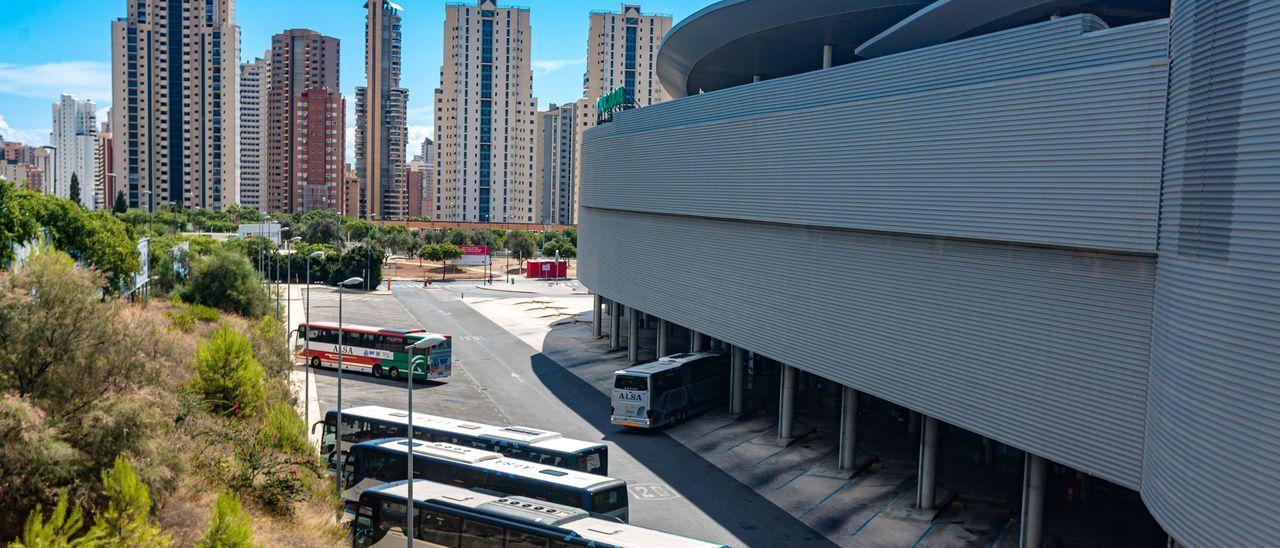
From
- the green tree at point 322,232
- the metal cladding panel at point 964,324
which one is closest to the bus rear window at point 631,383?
the metal cladding panel at point 964,324

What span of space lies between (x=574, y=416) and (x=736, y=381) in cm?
688

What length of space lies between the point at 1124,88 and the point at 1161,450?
7.10 meters

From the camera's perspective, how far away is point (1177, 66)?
1623 centimetres

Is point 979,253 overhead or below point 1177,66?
below

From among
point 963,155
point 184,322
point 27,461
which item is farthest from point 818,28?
point 27,461

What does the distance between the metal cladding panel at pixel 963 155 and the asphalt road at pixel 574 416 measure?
8.82 meters

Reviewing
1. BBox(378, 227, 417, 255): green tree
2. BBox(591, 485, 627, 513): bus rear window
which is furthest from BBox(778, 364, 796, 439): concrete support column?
BBox(378, 227, 417, 255): green tree

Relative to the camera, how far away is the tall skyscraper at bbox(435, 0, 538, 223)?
155m

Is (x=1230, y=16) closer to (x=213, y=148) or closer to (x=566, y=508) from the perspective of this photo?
(x=566, y=508)

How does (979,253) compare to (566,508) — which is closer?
(566,508)

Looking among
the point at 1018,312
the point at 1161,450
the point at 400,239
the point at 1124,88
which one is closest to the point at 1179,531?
the point at 1161,450

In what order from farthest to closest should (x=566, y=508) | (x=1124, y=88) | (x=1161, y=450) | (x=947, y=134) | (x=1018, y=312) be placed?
(x=947, y=134)
(x=1018, y=312)
(x=566, y=508)
(x=1124, y=88)
(x=1161, y=450)

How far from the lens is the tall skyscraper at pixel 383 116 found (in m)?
180

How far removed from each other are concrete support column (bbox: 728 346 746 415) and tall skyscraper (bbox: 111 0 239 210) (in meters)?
135
